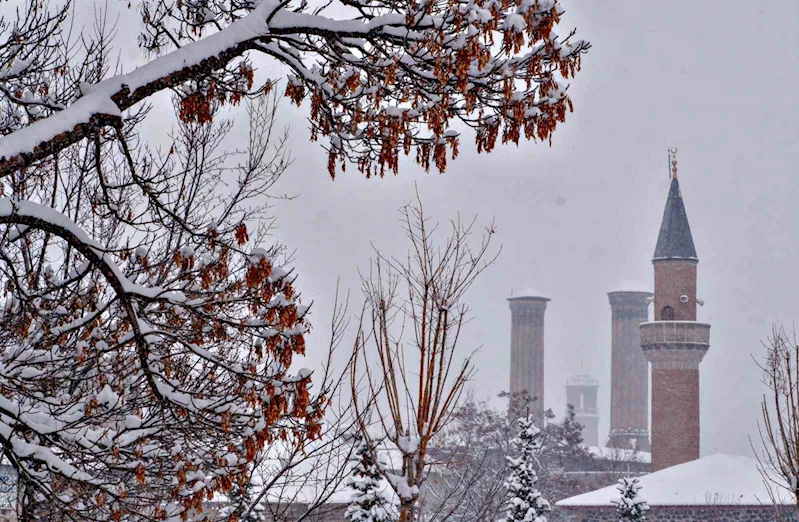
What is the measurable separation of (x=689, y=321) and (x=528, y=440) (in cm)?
2827

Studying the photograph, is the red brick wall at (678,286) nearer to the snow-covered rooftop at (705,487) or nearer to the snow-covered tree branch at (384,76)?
the snow-covered rooftop at (705,487)

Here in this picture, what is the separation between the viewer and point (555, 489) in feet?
136

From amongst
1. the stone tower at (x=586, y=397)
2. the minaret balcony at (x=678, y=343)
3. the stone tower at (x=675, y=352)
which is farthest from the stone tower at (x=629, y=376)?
the stone tower at (x=586, y=397)

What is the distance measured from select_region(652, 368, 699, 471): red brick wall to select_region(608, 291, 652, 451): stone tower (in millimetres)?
35541

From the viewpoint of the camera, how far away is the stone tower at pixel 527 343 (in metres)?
83.4

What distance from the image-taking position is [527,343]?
8481cm

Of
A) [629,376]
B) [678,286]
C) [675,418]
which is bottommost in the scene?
[675,418]

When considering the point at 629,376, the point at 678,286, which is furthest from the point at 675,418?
the point at 629,376

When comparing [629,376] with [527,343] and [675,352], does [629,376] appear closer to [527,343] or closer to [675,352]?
[527,343]

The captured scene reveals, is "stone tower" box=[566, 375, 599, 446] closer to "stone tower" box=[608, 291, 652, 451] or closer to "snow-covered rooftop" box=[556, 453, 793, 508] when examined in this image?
"stone tower" box=[608, 291, 652, 451]

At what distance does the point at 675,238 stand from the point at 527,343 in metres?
38.2

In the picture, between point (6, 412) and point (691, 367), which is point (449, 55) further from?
point (691, 367)

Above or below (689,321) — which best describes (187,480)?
Result: below

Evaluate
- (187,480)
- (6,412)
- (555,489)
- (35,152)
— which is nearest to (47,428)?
(6,412)
